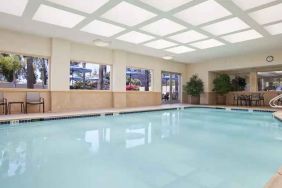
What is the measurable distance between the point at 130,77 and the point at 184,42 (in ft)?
16.5

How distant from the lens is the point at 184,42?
8.91 meters

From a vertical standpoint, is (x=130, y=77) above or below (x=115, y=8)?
below

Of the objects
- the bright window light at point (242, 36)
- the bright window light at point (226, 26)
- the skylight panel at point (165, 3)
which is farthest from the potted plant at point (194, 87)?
the skylight panel at point (165, 3)

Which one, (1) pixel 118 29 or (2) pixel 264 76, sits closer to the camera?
(1) pixel 118 29

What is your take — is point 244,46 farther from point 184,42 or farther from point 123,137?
point 123,137

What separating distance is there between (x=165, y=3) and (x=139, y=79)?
8.55 metres

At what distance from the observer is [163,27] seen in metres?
7.05

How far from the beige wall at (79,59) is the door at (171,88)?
6.98ft

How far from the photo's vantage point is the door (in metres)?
14.7

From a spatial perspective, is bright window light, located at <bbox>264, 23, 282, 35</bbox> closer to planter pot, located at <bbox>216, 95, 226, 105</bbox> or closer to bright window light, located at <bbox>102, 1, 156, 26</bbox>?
bright window light, located at <bbox>102, 1, 156, 26</bbox>

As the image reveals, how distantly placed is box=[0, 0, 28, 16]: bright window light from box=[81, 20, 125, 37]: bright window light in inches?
77.2

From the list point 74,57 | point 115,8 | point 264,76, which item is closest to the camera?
point 115,8

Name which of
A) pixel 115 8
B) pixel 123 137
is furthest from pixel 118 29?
pixel 123 137

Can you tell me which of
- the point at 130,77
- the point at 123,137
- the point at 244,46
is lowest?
the point at 123,137
